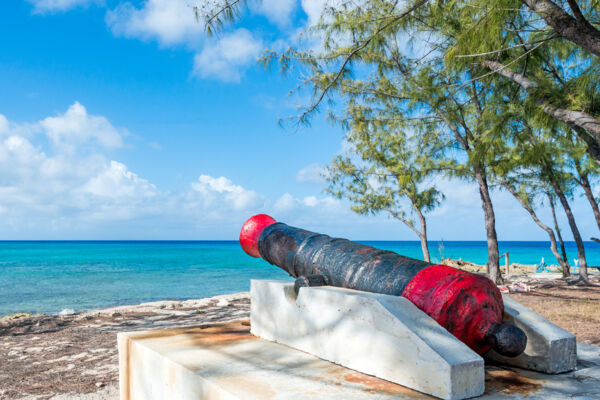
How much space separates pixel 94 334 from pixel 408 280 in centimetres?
688

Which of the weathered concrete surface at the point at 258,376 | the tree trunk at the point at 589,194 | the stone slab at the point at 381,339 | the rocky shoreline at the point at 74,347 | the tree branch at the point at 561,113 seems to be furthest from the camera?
the tree trunk at the point at 589,194

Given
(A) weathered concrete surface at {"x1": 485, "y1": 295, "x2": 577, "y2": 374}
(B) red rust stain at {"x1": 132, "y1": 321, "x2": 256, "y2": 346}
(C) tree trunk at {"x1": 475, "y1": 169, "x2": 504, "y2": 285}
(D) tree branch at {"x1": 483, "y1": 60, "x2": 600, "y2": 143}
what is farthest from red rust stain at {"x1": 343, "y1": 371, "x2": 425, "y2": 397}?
(C) tree trunk at {"x1": 475, "y1": 169, "x2": 504, "y2": 285}

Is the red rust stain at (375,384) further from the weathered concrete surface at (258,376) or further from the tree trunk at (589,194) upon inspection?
the tree trunk at (589,194)

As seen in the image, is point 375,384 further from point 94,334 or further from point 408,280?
point 94,334

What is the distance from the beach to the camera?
5.01 m

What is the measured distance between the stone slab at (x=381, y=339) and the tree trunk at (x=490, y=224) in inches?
347

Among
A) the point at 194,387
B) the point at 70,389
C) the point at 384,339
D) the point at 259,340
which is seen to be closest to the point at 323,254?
the point at 259,340

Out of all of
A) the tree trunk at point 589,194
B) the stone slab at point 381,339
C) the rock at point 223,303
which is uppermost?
the tree trunk at point 589,194

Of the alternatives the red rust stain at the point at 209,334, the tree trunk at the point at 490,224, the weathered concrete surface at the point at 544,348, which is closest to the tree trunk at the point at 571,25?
the weathered concrete surface at the point at 544,348

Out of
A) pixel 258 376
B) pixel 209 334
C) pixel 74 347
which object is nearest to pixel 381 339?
pixel 258 376

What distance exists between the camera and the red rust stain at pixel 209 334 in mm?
3609

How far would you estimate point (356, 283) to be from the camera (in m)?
3.23

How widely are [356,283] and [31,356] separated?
211 inches

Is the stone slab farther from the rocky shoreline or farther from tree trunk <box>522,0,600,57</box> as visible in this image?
tree trunk <box>522,0,600,57</box>
